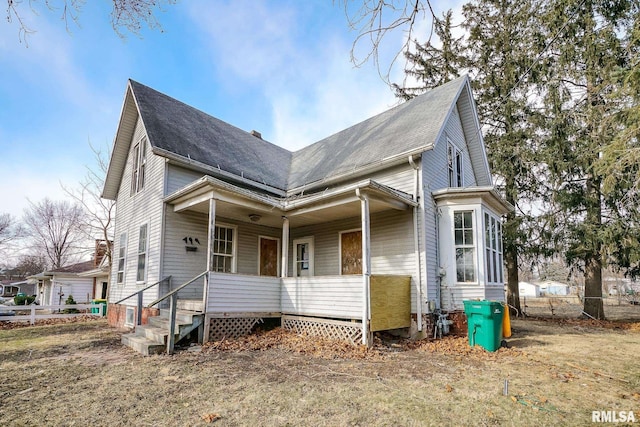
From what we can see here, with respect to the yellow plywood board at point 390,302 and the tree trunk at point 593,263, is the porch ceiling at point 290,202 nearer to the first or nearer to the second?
the yellow plywood board at point 390,302

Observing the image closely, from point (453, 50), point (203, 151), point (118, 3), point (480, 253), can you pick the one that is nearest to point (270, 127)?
point (203, 151)

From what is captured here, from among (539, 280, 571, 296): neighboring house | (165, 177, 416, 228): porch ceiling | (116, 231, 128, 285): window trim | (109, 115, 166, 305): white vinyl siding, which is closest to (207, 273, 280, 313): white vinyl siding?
(165, 177, 416, 228): porch ceiling

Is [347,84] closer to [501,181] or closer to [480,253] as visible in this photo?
[480,253]

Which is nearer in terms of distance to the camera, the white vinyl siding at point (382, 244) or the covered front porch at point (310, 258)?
the covered front porch at point (310, 258)

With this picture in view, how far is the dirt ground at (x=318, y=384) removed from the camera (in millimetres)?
4000

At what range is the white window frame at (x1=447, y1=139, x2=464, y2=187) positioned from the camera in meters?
11.4

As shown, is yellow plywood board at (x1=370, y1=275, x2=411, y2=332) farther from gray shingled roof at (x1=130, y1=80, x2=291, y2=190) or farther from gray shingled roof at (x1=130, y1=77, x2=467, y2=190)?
gray shingled roof at (x1=130, y1=80, x2=291, y2=190)

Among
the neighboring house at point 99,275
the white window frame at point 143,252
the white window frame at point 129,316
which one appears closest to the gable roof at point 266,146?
the white window frame at point 143,252

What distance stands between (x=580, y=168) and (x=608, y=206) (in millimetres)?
1788

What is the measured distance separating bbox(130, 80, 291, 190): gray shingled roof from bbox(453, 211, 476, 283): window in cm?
625

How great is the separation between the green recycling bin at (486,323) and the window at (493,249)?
7.99 ft

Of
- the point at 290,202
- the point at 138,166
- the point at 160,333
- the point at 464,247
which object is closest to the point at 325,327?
the point at 290,202

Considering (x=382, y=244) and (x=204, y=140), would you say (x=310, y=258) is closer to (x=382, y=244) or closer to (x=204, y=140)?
(x=382, y=244)

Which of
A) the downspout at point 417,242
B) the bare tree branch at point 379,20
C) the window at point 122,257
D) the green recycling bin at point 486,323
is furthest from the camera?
the window at point 122,257
